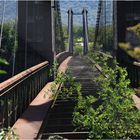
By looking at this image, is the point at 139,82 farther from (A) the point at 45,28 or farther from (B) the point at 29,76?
(A) the point at 45,28

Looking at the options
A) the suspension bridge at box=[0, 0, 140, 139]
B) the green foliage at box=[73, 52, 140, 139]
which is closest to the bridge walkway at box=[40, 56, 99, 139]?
the suspension bridge at box=[0, 0, 140, 139]

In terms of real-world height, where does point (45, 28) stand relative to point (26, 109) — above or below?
above

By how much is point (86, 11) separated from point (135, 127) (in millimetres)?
68182

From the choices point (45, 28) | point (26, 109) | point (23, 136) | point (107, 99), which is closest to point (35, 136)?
point (23, 136)

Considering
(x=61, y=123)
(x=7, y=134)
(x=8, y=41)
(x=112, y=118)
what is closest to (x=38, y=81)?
(x=61, y=123)

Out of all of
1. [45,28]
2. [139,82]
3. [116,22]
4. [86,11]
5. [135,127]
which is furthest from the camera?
[86,11]

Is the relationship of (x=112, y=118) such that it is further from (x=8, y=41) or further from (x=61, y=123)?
(x=8, y=41)

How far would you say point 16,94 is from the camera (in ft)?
30.2

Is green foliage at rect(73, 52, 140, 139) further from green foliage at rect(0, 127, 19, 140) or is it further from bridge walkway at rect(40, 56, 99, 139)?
bridge walkway at rect(40, 56, 99, 139)

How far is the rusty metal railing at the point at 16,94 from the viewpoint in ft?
25.0

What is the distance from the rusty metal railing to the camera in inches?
300

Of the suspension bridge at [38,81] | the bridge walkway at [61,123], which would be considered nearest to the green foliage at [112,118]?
the suspension bridge at [38,81]

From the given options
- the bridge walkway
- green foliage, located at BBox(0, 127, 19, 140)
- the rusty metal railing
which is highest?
green foliage, located at BBox(0, 127, 19, 140)

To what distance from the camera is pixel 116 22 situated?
17.7 m
